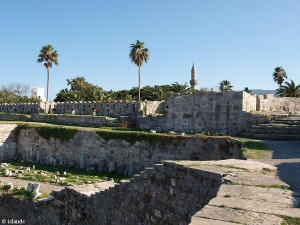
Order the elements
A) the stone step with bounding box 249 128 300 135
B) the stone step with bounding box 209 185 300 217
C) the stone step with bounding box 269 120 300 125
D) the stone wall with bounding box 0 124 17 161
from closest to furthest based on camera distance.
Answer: the stone step with bounding box 209 185 300 217, the stone step with bounding box 249 128 300 135, the stone step with bounding box 269 120 300 125, the stone wall with bounding box 0 124 17 161

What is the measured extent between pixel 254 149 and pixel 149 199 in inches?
206

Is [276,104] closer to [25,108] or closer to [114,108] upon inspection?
[114,108]

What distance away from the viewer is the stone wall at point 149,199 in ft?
26.7

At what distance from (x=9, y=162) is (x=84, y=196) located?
1456cm

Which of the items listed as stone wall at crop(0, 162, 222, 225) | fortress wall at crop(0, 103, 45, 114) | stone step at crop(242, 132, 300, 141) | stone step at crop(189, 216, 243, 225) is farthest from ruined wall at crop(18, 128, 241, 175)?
fortress wall at crop(0, 103, 45, 114)

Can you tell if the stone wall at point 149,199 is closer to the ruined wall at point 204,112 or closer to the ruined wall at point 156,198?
the ruined wall at point 156,198

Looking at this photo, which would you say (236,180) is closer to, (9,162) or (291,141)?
(291,141)

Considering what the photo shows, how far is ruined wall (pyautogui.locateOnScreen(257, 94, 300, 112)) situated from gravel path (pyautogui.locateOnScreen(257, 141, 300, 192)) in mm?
6831

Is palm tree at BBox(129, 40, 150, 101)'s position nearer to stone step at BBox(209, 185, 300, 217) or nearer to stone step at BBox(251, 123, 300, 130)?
stone step at BBox(251, 123, 300, 130)

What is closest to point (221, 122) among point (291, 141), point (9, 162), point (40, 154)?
point (291, 141)

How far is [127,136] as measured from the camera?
750 inches

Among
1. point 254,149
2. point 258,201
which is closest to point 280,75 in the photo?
point 254,149

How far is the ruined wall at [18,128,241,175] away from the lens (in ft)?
52.0

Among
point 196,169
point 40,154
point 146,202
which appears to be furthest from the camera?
point 40,154
